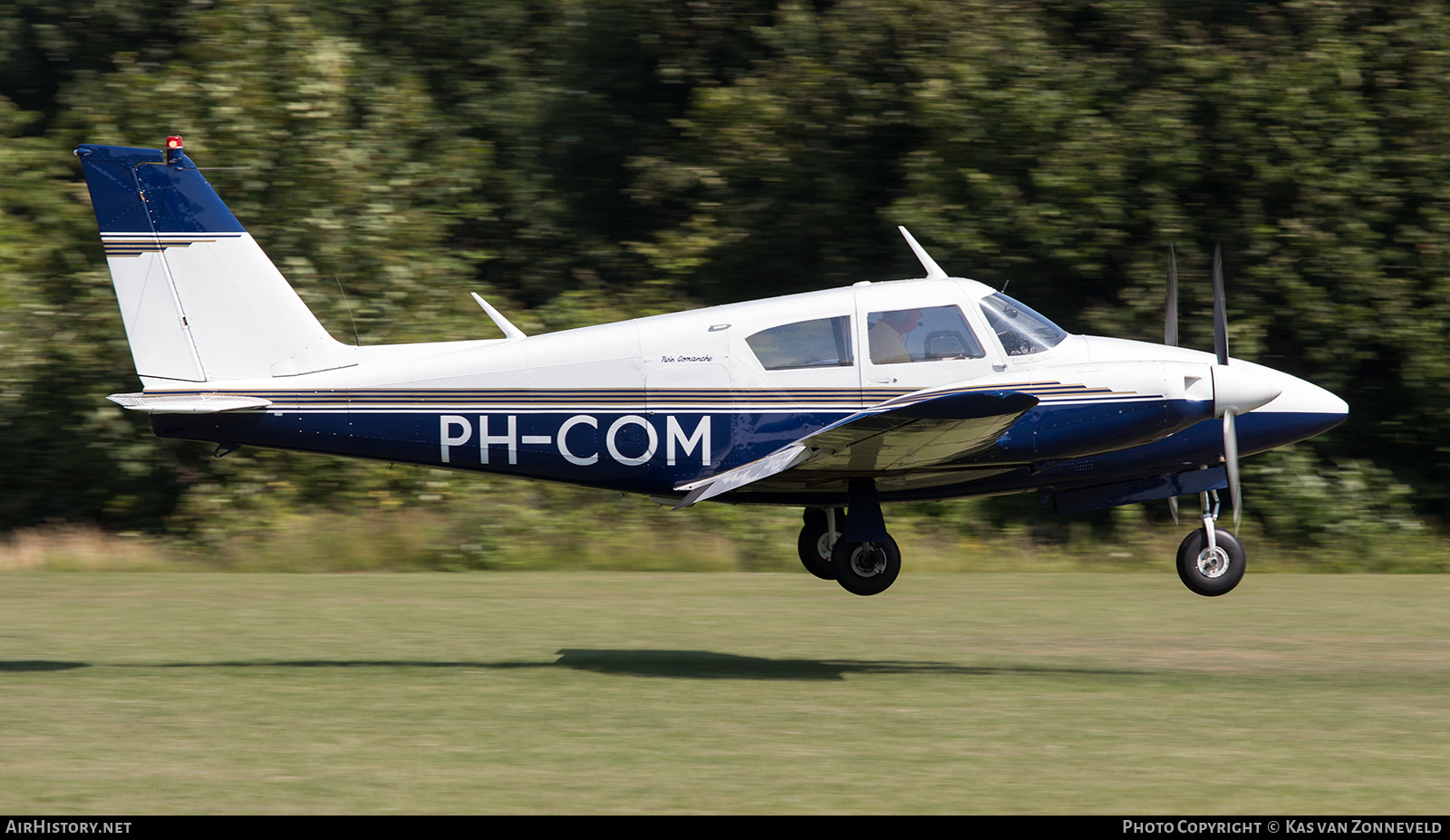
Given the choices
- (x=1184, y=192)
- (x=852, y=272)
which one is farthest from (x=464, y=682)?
(x=1184, y=192)

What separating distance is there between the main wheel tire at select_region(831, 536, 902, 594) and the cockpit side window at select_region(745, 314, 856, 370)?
4.19 ft

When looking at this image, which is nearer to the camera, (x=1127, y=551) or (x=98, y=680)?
(x=98, y=680)

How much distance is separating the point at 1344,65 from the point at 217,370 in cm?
1479

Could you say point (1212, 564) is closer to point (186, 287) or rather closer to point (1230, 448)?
point (1230, 448)

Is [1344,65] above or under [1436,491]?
above

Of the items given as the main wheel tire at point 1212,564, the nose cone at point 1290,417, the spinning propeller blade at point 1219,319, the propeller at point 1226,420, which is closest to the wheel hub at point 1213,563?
the main wheel tire at point 1212,564

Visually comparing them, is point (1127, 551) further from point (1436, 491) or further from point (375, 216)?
point (375, 216)

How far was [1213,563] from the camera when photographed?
31.3ft

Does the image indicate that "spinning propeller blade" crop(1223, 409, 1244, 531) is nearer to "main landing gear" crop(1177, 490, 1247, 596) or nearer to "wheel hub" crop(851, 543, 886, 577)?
"main landing gear" crop(1177, 490, 1247, 596)

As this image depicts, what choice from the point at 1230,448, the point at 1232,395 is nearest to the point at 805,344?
the point at 1232,395

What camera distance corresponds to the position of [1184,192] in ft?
59.2

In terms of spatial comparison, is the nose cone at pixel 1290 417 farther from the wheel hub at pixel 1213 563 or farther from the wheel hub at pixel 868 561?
the wheel hub at pixel 868 561

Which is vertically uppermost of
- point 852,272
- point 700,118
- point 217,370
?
point 700,118

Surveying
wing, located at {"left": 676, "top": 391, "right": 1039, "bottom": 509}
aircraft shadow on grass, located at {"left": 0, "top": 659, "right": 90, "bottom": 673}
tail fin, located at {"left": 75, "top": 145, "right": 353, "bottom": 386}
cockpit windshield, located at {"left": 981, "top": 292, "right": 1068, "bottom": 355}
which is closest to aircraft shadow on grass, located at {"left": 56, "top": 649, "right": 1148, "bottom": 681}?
aircraft shadow on grass, located at {"left": 0, "top": 659, "right": 90, "bottom": 673}
